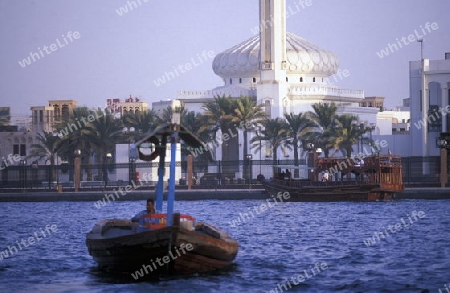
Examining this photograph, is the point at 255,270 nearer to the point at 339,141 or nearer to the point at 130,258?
the point at 130,258

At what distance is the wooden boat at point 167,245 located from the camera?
74.2 feet

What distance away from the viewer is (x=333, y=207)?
166 ft

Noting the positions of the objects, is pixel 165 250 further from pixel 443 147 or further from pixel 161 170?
pixel 443 147

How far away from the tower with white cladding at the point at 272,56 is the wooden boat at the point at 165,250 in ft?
193

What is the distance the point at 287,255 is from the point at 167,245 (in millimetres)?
6927

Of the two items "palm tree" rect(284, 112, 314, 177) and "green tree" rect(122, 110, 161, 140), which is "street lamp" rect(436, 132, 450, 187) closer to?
"palm tree" rect(284, 112, 314, 177)

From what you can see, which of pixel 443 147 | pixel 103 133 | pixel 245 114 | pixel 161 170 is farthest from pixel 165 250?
pixel 103 133

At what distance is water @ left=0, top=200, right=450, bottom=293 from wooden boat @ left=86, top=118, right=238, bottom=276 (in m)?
0.33

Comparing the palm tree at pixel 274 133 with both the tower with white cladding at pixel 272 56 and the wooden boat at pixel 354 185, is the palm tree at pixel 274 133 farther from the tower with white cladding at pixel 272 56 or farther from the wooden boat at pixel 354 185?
the wooden boat at pixel 354 185

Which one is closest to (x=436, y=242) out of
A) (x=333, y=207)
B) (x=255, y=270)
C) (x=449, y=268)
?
(x=449, y=268)

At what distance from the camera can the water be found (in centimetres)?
2322

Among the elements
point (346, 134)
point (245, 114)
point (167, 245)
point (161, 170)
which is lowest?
point (167, 245)

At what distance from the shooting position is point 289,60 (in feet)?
308

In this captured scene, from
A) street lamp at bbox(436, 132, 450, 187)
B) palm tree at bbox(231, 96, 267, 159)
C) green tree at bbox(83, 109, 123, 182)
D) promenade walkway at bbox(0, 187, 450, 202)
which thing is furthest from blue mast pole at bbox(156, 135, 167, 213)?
green tree at bbox(83, 109, 123, 182)
